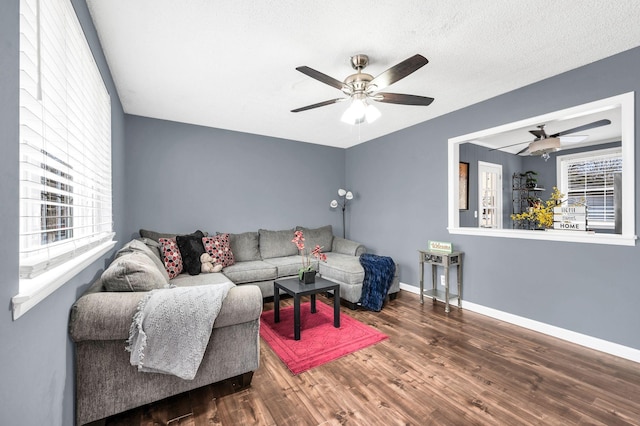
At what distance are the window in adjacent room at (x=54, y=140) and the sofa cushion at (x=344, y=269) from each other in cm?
256

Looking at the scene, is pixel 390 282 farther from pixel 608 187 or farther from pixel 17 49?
pixel 608 187

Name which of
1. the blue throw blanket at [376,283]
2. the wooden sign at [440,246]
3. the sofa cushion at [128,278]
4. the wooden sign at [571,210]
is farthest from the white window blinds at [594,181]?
the sofa cushion at [128,278]

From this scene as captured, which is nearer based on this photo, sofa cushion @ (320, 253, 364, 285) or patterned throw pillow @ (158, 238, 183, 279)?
patterned throw pillow @ (158, 238, 183, 279)

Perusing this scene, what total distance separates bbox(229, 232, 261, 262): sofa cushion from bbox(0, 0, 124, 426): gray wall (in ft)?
9.32

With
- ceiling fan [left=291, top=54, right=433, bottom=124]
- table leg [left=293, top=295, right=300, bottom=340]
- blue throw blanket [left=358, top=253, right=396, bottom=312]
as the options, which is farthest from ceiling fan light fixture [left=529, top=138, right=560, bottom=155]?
table leg [left=293, top=295, right=300, bottom=340]

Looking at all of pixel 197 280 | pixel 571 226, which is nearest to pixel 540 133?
pixel 571 226

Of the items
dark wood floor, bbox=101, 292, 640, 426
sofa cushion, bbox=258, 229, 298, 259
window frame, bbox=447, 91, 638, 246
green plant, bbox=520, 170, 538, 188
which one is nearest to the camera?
dark wood floor, bbox=101, 292, 640, 426

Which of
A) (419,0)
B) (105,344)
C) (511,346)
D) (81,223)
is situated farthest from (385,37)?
(511,346)

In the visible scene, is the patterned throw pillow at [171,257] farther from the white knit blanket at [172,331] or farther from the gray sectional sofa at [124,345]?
the white knit blanket at [172,331]

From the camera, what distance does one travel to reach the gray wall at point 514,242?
8.04 feet

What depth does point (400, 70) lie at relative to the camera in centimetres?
203

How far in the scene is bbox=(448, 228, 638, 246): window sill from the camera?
7.93 ft

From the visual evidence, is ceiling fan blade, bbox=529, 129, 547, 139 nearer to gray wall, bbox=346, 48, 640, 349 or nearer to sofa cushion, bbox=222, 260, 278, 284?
gray wall, bbox=346, 48, 640, 349

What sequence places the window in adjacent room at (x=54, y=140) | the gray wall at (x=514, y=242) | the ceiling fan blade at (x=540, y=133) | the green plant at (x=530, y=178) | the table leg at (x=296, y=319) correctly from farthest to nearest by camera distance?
the green plant at (x=530, y=178), the ceiling fan blade at (x=540, y=133), the table leg at (x=296, y=319), the gray wall at (x=514, y=242), the window in adjacent room at (x=54, y=140)
